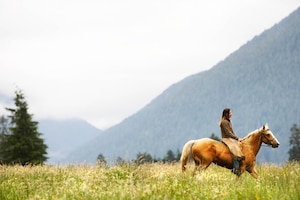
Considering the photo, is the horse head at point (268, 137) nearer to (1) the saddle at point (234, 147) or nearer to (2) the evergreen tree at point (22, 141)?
(1) the saddle at point (234, 147)

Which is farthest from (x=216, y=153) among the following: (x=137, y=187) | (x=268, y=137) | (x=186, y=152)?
(x=137, y=187)

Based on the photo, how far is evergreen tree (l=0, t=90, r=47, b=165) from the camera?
3781 cm

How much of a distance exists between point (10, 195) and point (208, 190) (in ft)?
13.2

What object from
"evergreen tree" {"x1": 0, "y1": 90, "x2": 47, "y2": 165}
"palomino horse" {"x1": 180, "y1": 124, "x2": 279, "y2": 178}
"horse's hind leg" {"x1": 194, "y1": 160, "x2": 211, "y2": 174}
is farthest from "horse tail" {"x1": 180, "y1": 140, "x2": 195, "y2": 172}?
"evergreen tree" {"x1": 0, "y1": 90, "x2": 47, "y2": 165}

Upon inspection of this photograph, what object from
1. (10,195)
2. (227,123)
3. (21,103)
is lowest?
(10,195)

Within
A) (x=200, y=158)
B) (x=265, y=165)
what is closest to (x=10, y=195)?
(x=200, y=158)

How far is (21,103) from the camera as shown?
3984 cm

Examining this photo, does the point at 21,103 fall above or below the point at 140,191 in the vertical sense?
above

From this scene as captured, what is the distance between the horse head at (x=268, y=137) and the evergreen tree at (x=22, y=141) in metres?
25.6

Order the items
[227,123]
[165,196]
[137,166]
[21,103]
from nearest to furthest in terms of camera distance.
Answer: [165,196], [137,166], [227,123], [21,103]

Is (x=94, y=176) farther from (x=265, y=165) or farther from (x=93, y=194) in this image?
(x=265, y=165)

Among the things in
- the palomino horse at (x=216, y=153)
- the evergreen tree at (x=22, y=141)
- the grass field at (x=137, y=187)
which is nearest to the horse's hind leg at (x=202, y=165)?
the palomino horse at (x=216, y=153)

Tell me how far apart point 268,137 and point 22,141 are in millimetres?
26993

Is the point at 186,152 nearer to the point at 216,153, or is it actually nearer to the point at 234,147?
the point at 216,153
